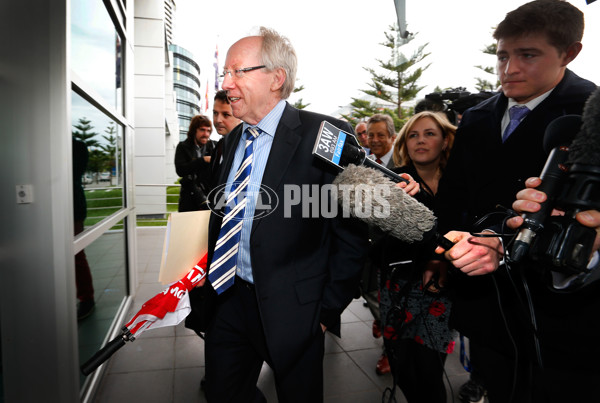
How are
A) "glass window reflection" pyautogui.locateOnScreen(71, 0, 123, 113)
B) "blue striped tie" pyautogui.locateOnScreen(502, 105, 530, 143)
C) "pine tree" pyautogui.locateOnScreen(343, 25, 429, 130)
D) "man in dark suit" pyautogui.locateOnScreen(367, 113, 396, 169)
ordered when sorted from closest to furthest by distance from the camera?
"blue striped tie" pyautogui.locateOnScreen(502, 105, 530, 143), "glass window reflection" pyautogui.locateOnScreen(71, 0, 123, 113), "man in dark suit" pyautogui.locateOnScreen(367, 113, 396, 169), "pine tree" pyautogui.locateOnScreen(343, 25, 429, 130)

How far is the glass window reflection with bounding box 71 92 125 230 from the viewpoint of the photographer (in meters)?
1.89

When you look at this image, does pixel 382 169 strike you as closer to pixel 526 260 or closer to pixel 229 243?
pixel 526 260

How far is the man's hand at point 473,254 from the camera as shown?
0.92 m

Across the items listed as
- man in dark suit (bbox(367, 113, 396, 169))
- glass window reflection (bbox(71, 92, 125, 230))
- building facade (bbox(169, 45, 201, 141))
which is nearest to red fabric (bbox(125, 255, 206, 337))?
glass window reflection (bbox(71, 92, 125, 230))

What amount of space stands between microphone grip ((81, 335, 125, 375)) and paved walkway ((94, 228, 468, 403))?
50.7 inches

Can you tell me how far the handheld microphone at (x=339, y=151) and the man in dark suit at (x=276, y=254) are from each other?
369 mm

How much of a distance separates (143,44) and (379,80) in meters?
19.6

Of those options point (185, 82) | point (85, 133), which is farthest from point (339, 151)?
point (185, 82)

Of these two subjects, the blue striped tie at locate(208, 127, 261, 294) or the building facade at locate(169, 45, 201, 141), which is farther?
the building facade at locate(169, 45, 201, 141)

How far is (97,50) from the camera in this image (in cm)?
241

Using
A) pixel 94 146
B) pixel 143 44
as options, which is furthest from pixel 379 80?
pixel 94 146

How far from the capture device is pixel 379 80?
2634 centimetres

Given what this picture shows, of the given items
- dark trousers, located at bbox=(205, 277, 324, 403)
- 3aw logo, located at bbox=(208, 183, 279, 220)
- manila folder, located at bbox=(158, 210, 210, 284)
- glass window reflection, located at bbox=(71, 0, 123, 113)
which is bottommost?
dark trousers, located at bbox=(205, 277, 324, 403)

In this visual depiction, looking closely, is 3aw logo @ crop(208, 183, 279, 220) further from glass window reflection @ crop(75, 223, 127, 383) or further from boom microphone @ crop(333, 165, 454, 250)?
glass window reflection @ crop(75, 223, 127, 383)
